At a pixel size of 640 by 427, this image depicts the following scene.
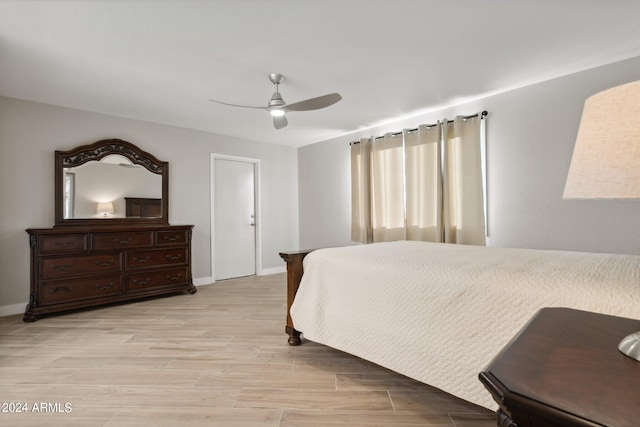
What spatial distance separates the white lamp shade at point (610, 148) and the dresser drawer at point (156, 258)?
13.4 feet

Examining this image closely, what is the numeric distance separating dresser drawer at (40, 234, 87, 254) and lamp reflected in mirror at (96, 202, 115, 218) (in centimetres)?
53

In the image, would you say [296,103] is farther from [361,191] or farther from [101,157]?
[101,157]

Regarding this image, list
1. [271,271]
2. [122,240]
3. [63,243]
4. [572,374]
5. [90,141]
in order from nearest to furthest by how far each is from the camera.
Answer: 1. [572,374]
2. [63,243]
3. [122,240]
4. [90,141]
5. [271,271]

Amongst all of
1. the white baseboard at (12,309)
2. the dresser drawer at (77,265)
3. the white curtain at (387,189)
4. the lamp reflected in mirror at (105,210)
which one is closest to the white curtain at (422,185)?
the white curtain at (387,189)

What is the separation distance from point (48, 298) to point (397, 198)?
13.5 ft

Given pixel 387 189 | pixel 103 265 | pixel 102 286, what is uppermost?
pixel 387 189

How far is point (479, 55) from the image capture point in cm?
251

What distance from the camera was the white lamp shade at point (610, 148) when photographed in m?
0.62

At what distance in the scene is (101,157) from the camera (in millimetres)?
3781

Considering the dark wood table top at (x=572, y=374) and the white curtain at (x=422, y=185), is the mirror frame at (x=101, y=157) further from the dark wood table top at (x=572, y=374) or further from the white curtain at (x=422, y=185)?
the dark wood table top at (x=572, y=374)

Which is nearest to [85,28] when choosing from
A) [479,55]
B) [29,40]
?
[29,40]

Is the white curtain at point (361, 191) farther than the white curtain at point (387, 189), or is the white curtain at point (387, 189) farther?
the white curtain at point (361, 191)

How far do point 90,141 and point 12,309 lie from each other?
201 centimetres

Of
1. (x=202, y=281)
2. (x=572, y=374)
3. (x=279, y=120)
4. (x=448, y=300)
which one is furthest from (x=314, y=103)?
(x=202, y=281)
